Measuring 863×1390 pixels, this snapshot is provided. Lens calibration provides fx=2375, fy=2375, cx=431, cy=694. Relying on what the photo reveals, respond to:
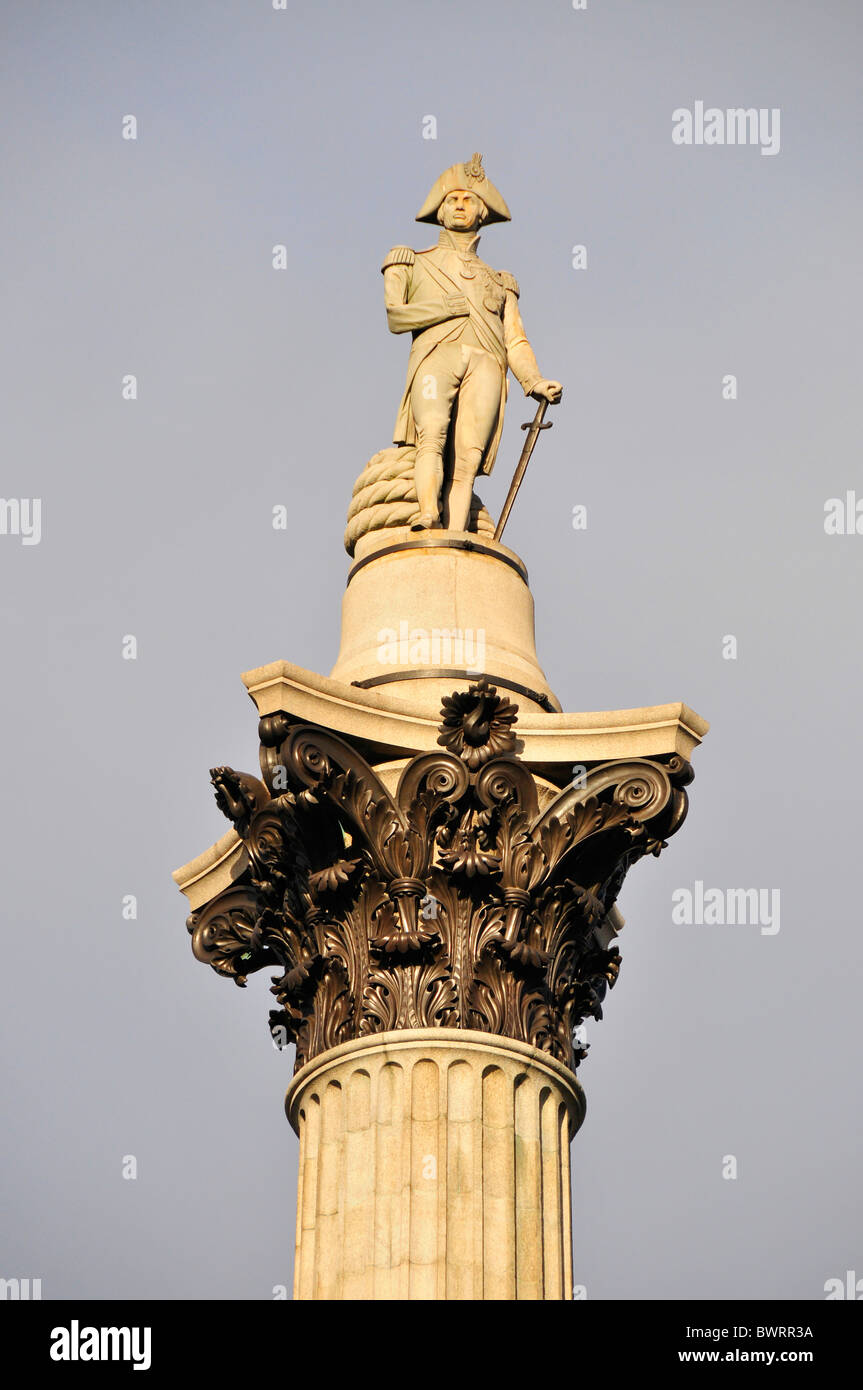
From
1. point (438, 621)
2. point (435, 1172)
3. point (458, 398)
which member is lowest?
point (435, 1172)

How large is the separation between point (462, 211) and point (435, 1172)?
13.6 m

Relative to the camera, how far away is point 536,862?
25719mm

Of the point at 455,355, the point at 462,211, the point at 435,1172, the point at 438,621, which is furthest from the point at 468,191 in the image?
the point at 435,1172

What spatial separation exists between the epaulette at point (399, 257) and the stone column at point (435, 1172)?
11232 mm

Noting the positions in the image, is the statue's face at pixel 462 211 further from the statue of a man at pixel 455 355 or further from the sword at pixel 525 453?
the sword at pixel 525 453

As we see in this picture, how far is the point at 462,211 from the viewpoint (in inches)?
1252

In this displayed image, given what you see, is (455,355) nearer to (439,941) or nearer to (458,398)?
(458,398)

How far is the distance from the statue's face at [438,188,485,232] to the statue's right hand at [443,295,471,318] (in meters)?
1.31

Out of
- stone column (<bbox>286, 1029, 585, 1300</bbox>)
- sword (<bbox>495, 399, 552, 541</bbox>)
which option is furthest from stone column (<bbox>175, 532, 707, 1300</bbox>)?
sword (<bbox>495, 399, 552, 541</bbox>)

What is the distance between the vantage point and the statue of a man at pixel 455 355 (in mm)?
30312

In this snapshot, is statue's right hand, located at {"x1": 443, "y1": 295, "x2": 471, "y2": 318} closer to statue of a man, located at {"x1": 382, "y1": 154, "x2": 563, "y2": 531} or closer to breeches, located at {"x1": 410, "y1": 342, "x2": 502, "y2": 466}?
statue of a man, located at {"x1": 382, "y1": 154, "x2": 563, "y2": 531}

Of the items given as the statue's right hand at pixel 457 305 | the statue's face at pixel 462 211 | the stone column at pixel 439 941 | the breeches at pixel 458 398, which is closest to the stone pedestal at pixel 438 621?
the stone column at pixel 439 941
